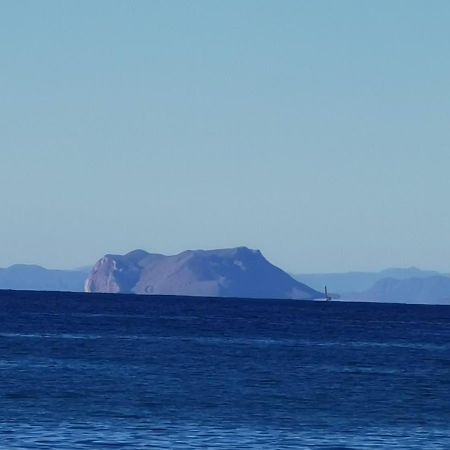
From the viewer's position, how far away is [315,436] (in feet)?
148

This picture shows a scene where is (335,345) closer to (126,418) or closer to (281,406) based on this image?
(281,406)

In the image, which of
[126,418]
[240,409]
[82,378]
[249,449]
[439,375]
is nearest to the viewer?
[249,449]

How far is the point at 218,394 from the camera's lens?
196 ft

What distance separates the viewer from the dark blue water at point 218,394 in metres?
44.2

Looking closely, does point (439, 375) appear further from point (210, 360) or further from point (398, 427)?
point (398, 427)

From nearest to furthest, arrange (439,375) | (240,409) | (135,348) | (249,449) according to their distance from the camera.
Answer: (249,449) → (240,409) → (439,375) → (135,348)

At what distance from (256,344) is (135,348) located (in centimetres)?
1411

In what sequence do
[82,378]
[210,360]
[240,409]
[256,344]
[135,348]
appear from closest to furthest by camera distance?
[240,409]
[82,378]
[210,360]
[135,348]
[256,344]

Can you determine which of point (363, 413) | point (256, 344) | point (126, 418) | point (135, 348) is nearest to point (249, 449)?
point (126, 418)

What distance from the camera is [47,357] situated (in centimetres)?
8188

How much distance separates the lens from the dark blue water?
145 feet

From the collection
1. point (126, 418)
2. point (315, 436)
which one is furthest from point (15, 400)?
point (315, 436)

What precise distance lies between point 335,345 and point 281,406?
58.1 m

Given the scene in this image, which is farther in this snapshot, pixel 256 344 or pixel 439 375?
pixel 256 344
